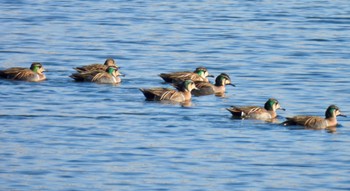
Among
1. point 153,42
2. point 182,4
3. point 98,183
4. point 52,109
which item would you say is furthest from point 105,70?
point 182,4

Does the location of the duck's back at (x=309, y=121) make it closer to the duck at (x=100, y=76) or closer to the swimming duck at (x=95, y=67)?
the duck at (x=100, y=76)

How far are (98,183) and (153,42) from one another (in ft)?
54.3

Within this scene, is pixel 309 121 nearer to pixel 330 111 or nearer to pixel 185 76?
pixel 330 111

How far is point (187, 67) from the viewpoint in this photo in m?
30.9

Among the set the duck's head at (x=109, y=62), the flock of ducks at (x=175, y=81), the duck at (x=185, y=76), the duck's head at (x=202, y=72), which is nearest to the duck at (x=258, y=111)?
the flock of ducks at (x=175, y=81)

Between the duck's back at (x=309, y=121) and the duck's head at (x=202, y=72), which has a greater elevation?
the duck's head at (x=202, y=72)

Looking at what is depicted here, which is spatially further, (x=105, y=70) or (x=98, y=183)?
(x=105, y=70)

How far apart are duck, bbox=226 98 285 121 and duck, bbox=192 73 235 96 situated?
319 cm

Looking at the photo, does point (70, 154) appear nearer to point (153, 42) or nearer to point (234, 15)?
point (153, 42)

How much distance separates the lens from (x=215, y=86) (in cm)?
2742

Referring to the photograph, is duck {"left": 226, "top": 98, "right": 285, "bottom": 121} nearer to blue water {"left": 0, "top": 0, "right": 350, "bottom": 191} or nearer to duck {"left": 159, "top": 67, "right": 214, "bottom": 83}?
blue water {"left": 0, "top": 0, "right": 350, "bottom": 191}

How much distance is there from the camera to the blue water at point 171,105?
755 inches

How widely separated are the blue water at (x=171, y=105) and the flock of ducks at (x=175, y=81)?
0.23 m

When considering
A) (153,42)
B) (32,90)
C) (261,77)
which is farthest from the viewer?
(153,42)
